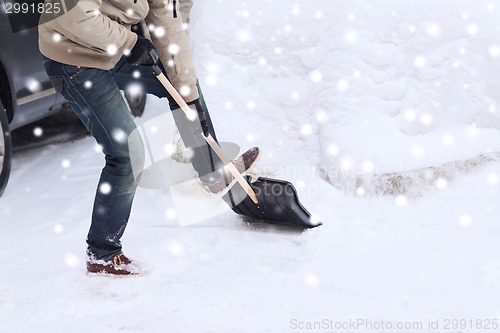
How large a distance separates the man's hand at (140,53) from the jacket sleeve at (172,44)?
32 cm

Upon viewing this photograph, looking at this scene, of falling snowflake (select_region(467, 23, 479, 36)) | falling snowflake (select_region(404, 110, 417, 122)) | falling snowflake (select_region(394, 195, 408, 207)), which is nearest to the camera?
falling snowflake (select_region(394, 195, 408, 207))

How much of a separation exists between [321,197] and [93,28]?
187 cm

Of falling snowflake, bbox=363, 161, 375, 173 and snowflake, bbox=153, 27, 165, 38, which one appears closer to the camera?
snowflake, bbox=153, 27, 165, 38

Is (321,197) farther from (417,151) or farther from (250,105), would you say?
(250,105)

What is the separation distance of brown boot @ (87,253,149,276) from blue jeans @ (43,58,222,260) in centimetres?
3

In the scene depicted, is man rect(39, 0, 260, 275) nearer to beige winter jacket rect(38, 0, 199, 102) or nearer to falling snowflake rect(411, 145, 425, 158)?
beige winter jacket rect(38, 0, 199, 102)

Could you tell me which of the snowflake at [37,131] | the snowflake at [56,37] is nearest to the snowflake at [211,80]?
the snowflake at [56,37]

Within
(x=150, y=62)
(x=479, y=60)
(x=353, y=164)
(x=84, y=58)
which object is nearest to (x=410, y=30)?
(x=479, y=60)

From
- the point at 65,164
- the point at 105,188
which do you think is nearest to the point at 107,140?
the point at 105,188

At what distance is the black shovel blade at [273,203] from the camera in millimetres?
3727

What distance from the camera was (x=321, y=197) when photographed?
4.18 m

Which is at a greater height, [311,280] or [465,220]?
[311,280]

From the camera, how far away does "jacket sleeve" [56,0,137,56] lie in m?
2.86

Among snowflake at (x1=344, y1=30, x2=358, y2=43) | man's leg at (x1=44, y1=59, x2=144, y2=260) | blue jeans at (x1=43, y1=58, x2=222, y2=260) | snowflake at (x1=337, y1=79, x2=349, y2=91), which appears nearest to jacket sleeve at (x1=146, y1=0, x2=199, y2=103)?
blue jeans at (x1=43, y1=58, x2=222, y2=260)
